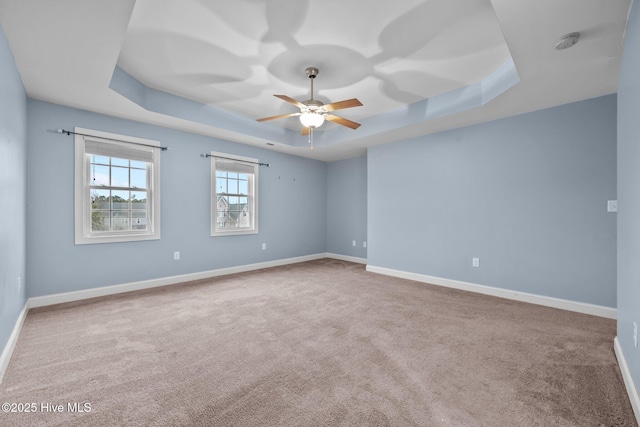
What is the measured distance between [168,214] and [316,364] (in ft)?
11.4

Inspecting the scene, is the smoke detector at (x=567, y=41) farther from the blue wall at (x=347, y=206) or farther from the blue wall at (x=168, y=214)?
the blue wall at (x=168, y=214)

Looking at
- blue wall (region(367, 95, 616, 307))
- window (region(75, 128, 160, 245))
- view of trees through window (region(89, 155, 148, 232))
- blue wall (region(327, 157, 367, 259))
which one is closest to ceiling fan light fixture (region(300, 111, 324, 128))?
blue wall (region(367, 95, 616, 307))

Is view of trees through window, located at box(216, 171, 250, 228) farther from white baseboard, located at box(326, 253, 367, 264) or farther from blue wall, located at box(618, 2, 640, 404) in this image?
blue wall, located at box(618, 2, 640, 404)

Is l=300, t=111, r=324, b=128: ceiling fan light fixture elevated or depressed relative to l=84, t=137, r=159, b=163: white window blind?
elevated

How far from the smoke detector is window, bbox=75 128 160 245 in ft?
15.7

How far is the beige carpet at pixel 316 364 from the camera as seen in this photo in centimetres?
161

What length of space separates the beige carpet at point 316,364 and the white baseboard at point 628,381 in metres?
0.04

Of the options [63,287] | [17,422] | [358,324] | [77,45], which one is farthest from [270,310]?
[77,45]

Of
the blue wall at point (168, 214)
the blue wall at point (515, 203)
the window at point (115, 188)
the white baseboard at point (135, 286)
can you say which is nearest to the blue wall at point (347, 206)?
the blue wall at point (168, 214)

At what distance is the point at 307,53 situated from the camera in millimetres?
2822

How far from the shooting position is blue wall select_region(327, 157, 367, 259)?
20.8ft

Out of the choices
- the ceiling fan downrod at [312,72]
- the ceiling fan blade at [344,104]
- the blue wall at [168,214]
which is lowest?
the blue wall at [168,214]

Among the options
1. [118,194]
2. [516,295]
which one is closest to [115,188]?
[118,194]

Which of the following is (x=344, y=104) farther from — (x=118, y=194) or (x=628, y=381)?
(x=118, y=194)
